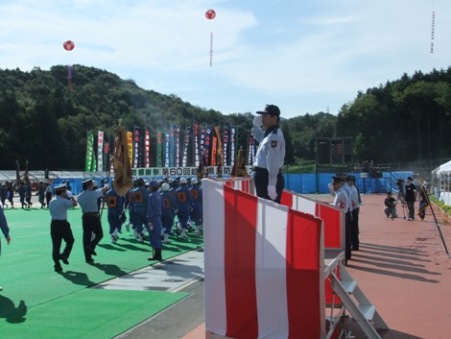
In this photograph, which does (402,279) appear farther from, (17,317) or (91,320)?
(17,317)

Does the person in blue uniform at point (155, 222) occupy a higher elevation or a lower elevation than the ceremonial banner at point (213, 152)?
lower

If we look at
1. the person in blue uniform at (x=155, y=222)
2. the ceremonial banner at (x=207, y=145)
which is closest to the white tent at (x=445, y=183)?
the person in blue uniform at (x=155, y=222)

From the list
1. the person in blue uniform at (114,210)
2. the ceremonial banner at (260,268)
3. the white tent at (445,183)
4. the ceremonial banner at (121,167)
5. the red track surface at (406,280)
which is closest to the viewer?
the ceremonial banner at (260,268)

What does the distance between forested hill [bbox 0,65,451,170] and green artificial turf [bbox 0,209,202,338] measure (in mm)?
62500

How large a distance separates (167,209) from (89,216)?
4.14 m

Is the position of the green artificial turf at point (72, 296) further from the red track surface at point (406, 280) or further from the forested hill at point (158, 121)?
the forested hill at point (158, 121)

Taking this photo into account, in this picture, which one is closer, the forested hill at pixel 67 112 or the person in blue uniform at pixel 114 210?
the person in blue uniform at pixel 114 210

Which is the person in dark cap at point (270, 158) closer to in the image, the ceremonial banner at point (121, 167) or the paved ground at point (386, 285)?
the paved ground at point (386, 285)

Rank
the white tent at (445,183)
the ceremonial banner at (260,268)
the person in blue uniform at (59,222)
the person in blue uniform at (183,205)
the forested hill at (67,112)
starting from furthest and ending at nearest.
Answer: the forested hill at (67,112)
the white tent at (445,183)
the person in blue uniform at (183,205)
the person in blue uniform at (59,222)
the ceremonial banner at (260,268)

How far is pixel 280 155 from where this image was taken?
7.05m

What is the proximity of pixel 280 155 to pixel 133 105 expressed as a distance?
9975 cm

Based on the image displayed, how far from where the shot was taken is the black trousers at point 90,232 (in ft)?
44.2

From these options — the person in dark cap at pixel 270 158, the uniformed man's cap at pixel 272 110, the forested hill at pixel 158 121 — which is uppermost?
the forested hill at pixel 158 121

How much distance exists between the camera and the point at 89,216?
13555 millimetres
